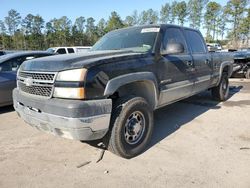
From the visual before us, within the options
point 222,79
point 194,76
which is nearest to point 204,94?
point 222,79

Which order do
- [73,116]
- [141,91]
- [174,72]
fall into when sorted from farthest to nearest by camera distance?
[174,72] < [141,91] < [73,116]

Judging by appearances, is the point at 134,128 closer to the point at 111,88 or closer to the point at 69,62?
the point at 111,88

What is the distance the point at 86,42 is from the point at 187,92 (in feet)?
169

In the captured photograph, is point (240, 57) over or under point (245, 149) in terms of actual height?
over

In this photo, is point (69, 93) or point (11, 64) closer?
point (69, 93)

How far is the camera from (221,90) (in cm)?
698

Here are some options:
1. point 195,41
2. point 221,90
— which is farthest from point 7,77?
point 221,90

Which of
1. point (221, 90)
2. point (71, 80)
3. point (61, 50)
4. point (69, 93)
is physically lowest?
point (221, 90)

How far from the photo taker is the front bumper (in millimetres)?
2872

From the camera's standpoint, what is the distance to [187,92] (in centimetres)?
497

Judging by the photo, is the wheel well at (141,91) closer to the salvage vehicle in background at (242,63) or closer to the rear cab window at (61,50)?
the salvage vehicle in background at (242,63)

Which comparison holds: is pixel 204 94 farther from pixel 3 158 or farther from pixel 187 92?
pixel 3 158

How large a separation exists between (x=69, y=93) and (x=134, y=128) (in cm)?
116

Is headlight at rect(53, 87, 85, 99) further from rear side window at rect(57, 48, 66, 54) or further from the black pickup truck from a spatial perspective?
rear side window at rect(57, 48, 66, 54)
